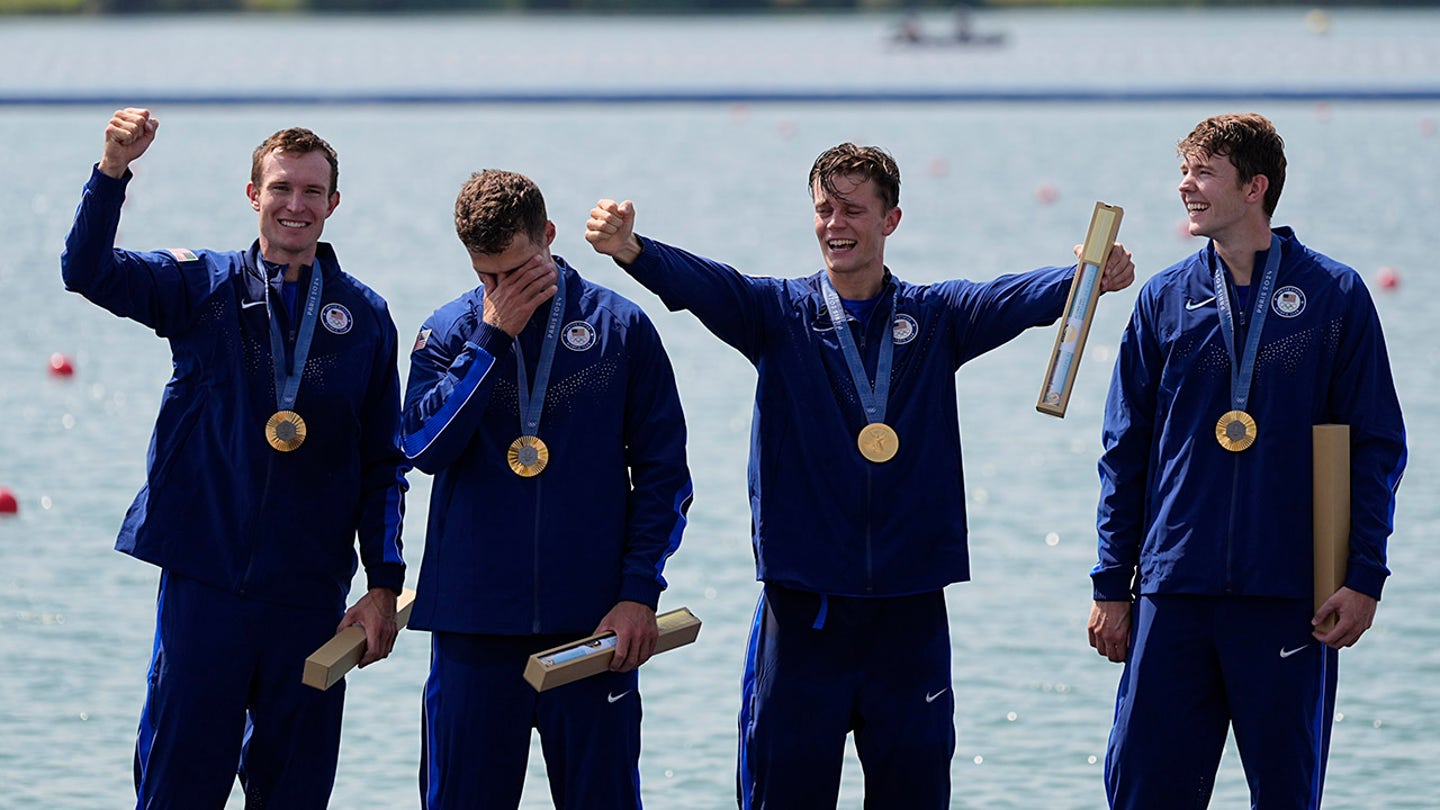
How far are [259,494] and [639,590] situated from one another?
855 millimetres

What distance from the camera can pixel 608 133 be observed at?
2711 cm

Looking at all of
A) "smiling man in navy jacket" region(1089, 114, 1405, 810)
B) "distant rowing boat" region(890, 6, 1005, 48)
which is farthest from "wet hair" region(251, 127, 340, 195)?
"distant rowing boat" region(890, 6, 1005, 48)

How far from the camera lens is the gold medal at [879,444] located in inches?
180

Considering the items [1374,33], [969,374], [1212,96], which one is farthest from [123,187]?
[1374,33]

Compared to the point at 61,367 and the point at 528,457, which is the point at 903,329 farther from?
the point at 61,367

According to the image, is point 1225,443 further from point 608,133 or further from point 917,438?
point 608,133

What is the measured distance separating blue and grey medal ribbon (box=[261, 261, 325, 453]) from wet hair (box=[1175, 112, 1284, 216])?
1894 mm

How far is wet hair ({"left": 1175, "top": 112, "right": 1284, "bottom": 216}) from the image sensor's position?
179 inches

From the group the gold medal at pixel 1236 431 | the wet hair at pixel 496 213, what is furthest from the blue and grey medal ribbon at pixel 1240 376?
the wet hair at pixel 496 213

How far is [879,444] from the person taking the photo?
4.58 metres

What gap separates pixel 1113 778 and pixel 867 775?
1.72ft

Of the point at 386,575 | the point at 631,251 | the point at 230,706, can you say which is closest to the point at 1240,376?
the point at 631,251

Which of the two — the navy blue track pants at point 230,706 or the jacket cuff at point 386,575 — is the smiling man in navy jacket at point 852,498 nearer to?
the jacket cuff at point 386,575

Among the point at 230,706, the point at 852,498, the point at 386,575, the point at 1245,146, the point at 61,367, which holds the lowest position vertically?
the point at 230,706
